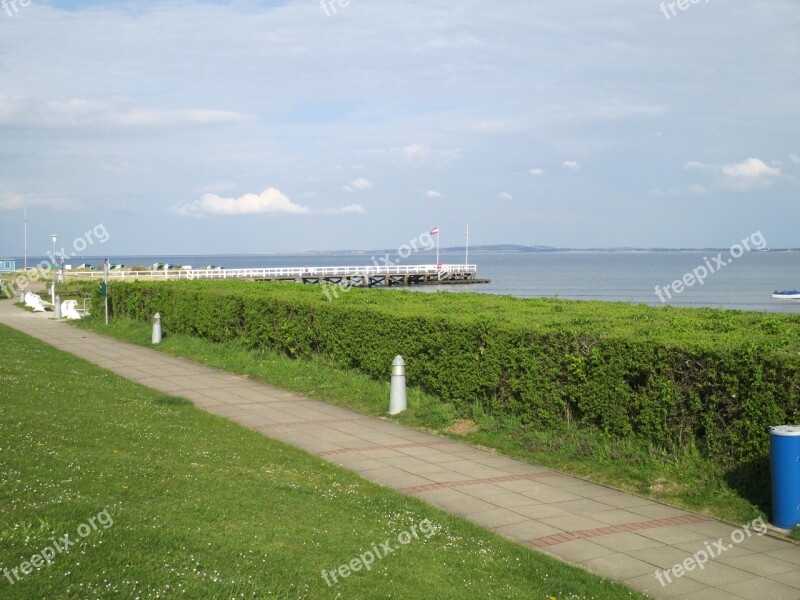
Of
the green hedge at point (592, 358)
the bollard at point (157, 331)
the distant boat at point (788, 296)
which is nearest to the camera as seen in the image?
the green hedge at point (592, 358)

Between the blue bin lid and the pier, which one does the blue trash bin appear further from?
the pier

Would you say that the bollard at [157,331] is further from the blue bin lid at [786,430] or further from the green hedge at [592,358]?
the blue bin lid at [786,430]

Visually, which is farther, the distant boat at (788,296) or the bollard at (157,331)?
the distant boat at (788,296)

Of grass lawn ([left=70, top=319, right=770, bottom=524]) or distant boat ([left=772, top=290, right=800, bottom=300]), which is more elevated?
grass lawn ([left=70, top=319, right=770, bottom=524])

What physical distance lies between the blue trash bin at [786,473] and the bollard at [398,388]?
573 centimetres

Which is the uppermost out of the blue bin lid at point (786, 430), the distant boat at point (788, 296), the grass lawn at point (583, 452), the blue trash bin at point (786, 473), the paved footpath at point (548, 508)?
the blue bin lid at point (786, 430)

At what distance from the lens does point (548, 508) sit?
741 centimetres

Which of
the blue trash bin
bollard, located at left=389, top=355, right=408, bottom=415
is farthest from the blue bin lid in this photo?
bollard, located at left=389, top=355, right=408, bottom=415

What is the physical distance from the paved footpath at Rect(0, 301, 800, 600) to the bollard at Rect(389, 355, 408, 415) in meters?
0.39

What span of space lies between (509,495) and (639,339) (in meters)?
2.20

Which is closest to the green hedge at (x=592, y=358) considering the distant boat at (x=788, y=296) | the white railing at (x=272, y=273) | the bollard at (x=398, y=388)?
the bollard at (x=398, y=388)

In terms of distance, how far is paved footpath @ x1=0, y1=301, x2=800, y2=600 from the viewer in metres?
5.86

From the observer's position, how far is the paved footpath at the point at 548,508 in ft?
19.2

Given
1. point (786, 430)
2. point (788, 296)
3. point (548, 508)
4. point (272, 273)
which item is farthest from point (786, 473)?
point (272, 273)
